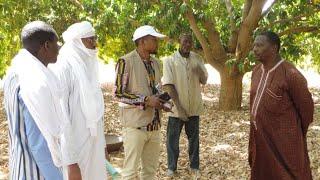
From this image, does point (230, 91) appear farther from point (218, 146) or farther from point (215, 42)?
point (218, 146)

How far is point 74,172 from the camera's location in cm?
309

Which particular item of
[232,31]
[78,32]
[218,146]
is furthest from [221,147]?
[78,32]

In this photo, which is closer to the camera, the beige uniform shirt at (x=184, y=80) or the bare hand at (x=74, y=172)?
the bare hand at (x=74, y=172)

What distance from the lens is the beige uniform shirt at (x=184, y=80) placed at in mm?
5238

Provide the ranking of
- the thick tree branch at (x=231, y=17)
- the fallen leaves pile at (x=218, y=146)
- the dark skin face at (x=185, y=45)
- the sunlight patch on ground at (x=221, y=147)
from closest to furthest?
1. the dark skin face at (x=185, y=45)
2. the fallen leaves pile at (x=218, y=146)
3. the sunlight patch on ground at (x=221, y=147)
4. the thick tree branch at (x=231, y=17)

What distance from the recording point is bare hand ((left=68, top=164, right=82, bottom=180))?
307 cm

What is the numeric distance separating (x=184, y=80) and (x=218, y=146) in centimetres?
222

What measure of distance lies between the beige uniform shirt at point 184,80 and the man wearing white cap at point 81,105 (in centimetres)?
189

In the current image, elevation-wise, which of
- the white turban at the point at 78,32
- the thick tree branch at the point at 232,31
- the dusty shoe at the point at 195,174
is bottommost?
the dusty shoe at the point at 195,174

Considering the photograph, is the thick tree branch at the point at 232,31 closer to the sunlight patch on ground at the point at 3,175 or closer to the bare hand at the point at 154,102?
the sunlight patch on ground at the point at 3,175

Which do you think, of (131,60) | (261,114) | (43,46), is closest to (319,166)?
(261,114)

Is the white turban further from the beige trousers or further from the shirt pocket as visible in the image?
the shirt pocket

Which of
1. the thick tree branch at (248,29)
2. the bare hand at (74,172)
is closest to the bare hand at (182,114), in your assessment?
the bare hand at (74,172)

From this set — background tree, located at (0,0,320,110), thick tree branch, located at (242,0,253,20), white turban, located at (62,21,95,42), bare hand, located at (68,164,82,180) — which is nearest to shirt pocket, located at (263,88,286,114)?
white turban, located at (62,21,95,42)
